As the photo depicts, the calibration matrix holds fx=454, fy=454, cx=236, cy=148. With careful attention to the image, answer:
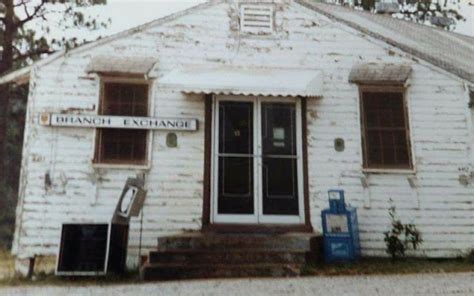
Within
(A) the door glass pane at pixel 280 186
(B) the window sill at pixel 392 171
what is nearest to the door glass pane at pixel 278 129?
(A) the door glass pane at pixel 280 186

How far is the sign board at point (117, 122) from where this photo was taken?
314 inches

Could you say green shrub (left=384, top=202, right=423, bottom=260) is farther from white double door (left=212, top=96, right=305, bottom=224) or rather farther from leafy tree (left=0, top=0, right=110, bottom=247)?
leafy tree (left=0, top=0, right=110, bottom=247)

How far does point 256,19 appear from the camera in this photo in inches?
352

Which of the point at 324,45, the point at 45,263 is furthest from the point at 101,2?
the point at 45,263

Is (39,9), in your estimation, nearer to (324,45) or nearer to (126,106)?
(126,106)

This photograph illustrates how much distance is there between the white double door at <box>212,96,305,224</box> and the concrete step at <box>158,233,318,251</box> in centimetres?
97

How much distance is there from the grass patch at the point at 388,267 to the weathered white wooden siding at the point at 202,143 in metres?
0.42

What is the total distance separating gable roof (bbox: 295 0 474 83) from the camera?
902cm

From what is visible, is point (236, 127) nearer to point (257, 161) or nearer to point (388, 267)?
point (257, 161)

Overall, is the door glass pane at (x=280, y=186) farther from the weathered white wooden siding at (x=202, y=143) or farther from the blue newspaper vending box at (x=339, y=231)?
the blue newspaper vending box at (x=339, y=231)

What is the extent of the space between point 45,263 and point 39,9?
12103 millimetres

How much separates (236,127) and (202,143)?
716mm

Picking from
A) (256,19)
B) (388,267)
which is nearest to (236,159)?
(256,19)

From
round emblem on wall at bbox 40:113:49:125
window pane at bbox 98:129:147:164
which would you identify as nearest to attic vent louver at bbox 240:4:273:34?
window pane at bbox 98:129:147:164
